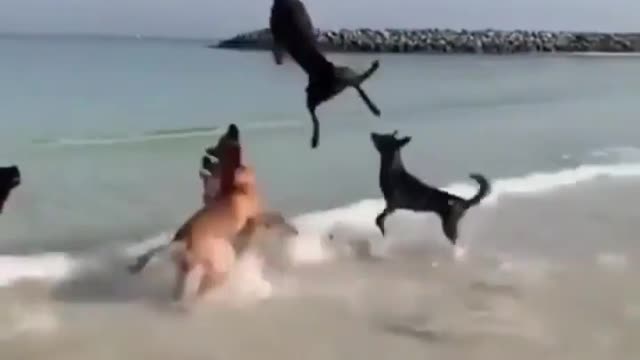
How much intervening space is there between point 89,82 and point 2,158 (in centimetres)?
789

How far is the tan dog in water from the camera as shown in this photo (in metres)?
3.63

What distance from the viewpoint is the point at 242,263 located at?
3930mm

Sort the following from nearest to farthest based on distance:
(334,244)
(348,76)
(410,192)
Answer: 1. (348,76)
2. (410,192)
3. (334,244)

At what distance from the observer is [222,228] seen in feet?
12.2

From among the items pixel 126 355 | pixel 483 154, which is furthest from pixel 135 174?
pixel 126 355

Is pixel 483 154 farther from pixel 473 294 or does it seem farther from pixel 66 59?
pixel 66 59

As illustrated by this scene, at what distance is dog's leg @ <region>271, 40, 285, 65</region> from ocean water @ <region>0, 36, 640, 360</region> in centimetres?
37

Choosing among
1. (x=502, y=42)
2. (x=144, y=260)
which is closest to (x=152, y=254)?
(x=144, y=260)

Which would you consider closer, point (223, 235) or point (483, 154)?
point (223, 235)

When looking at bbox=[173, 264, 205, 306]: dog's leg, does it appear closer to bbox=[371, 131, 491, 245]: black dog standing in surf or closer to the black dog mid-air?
the black dog mid-air

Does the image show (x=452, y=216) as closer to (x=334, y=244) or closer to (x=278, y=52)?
(x=334, y=244)

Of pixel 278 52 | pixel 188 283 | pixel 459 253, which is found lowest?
pixel 459 253

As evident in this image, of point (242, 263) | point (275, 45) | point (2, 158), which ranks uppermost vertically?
point (275, 45)

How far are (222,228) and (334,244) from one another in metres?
1.14
